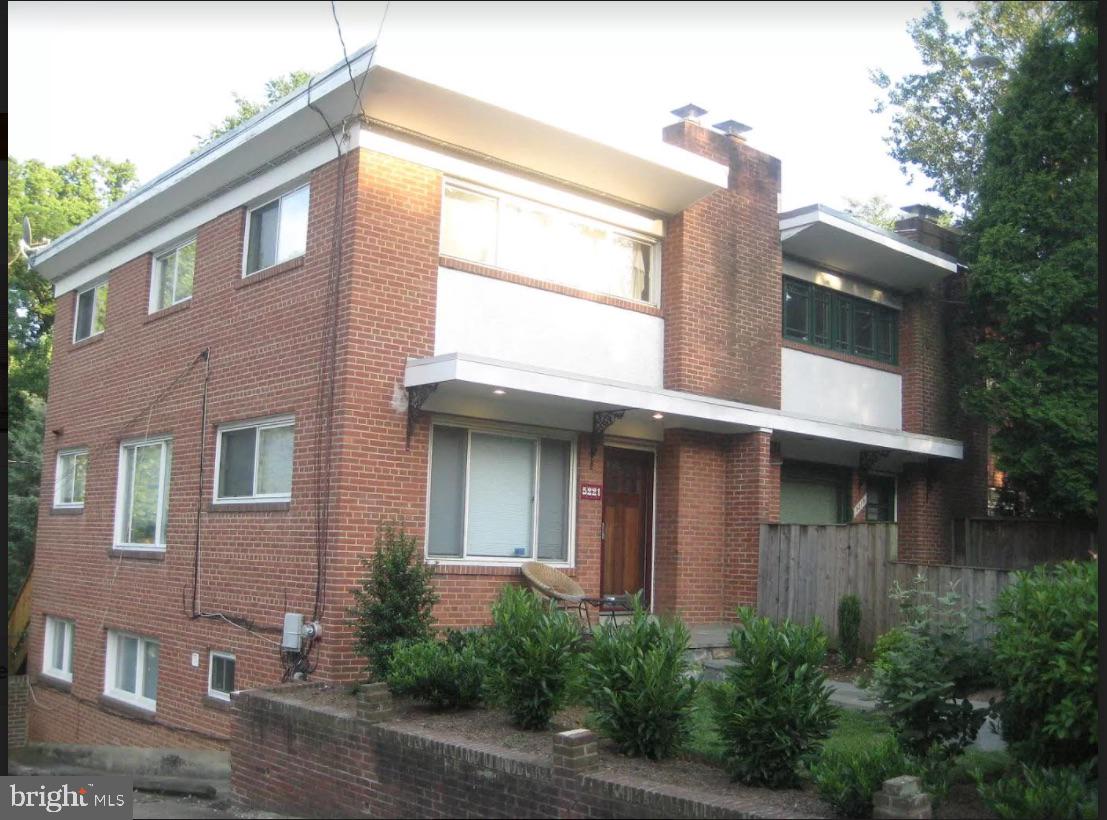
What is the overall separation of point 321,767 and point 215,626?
14.8 feet

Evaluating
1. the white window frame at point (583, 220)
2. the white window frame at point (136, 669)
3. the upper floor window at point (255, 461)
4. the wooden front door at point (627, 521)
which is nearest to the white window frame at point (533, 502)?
the wooden front door at point (627, 521)

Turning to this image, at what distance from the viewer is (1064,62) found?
15.5 meters

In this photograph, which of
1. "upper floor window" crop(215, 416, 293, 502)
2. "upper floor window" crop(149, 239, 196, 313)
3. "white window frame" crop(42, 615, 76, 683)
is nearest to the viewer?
"upper floor window" crop(215, 416, 293, 502)

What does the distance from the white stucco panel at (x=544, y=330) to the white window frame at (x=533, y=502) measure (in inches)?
32.0

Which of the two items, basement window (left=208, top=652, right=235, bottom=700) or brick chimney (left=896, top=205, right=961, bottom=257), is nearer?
basement window (left=208, top=652, right=235, bottom=700)

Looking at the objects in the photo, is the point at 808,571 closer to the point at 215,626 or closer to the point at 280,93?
the point at 215,626

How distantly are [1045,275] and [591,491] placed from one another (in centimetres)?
767

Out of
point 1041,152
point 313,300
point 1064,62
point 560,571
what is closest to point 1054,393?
point 1041,152

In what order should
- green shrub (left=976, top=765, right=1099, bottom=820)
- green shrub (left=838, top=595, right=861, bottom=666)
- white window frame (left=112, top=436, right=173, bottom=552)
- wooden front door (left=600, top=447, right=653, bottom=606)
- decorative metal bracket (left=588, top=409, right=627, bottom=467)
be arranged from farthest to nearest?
white window frame (left=112, top=436, right=173, bottom=552) < wooden front door (left=600, top=447, right=653, bottom=606) < decorative metal bracket (left=588, top=409, right=627, bottom=467) < green shrub (left=838, top=595, right=861, bottom=666) < green shrub (left=976, top=765, right=1099, bottom=820)

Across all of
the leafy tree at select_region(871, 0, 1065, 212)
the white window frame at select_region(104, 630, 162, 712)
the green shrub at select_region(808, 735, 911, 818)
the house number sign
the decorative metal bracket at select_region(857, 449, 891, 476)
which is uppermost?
the leafy tree at select_region(871, 0, 1065, 212)

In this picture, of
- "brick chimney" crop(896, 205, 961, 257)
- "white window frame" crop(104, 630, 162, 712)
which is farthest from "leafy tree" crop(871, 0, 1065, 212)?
"white window frame" crop(104, 630, 162, 712)

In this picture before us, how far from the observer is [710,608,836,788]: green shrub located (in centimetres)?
696

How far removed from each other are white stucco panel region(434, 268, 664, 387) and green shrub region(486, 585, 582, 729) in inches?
173

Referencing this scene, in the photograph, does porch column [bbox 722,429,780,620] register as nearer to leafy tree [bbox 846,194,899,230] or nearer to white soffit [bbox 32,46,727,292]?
white soffit [bbox 32,46,727,292]
